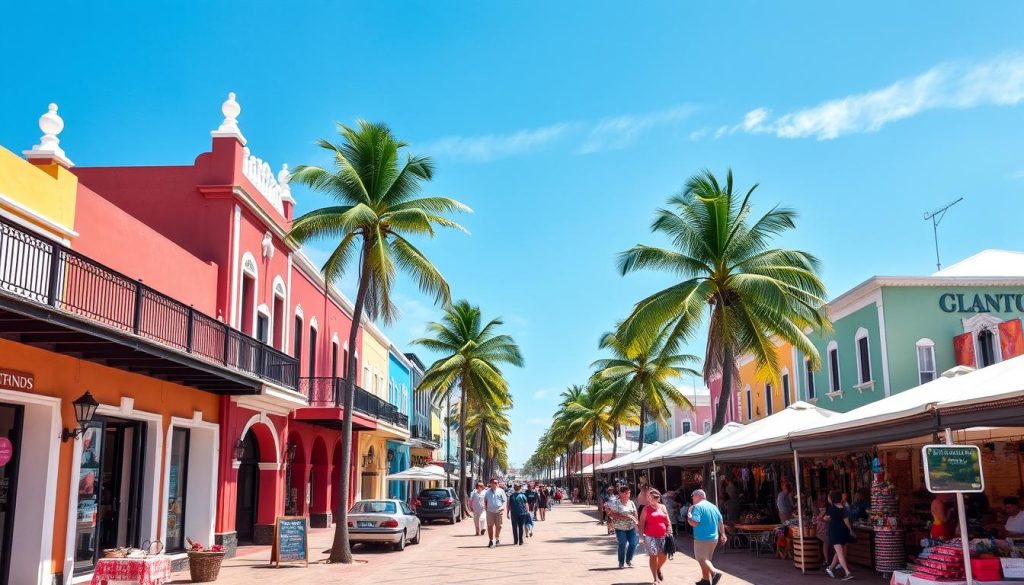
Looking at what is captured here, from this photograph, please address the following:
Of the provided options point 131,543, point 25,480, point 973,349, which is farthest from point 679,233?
point 25,480

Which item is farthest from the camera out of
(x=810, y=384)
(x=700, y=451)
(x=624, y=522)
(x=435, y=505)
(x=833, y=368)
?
(x=435, y=505)

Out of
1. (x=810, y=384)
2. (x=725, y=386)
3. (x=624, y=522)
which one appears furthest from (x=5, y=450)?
(x=810, y=384)

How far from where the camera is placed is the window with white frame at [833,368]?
30155mm

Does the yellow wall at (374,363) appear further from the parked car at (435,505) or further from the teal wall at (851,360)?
the teal wall at (851,360)

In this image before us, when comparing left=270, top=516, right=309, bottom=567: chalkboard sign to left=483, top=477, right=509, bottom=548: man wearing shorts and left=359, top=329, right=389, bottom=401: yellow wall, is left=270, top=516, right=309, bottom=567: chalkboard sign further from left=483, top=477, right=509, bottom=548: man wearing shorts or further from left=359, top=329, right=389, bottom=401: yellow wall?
left=359, top=329, right=389, bottom=401: yellow wall

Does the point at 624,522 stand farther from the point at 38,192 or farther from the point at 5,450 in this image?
the point at 38,192

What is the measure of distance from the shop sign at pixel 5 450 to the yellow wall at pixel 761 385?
2496 cm

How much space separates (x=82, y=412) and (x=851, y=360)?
2404 cm

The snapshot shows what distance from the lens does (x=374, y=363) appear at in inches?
1531

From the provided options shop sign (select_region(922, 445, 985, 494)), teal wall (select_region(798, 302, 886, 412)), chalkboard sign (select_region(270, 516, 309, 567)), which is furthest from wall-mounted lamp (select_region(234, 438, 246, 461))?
teal wall (select_region(798, 302, 886, 412))

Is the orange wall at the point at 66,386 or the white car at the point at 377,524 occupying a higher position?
the orange wall at the point at 66,386

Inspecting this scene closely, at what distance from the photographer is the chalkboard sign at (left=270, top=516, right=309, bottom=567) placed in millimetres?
16922

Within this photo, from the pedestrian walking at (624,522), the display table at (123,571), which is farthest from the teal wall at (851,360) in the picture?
the display table at (123,571)

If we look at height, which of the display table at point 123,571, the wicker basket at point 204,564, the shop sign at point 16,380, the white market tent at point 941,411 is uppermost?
the shop sign at point 16,380
